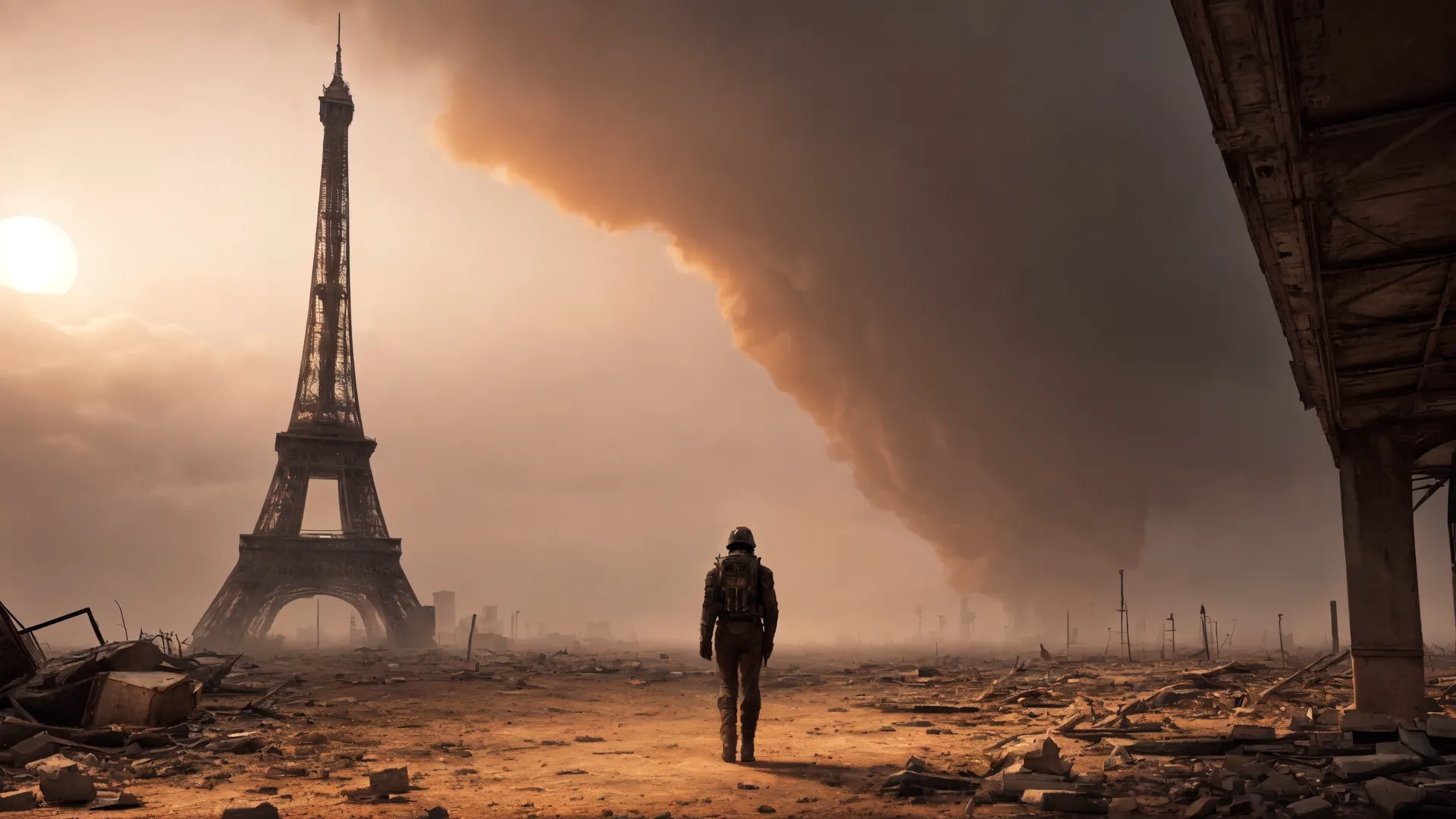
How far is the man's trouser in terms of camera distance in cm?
1117

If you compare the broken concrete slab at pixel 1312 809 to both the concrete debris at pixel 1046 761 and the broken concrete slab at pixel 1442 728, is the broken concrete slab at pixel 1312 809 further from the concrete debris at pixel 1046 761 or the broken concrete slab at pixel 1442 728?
the broken concrete slab at pixel 1442 728

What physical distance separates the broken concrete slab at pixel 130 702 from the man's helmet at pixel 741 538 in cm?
772

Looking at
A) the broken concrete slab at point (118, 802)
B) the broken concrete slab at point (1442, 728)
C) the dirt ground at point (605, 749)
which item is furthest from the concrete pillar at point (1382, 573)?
the broken concrete slab at point (118, 802)

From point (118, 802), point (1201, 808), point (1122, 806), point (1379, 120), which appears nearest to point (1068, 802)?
point (1122, 806)

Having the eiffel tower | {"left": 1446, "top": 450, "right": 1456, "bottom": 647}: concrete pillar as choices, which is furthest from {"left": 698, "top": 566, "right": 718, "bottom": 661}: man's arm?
the eiffel tower

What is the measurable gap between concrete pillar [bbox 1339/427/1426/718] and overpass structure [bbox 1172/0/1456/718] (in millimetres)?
22

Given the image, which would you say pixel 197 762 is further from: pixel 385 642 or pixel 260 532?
pixel 385 642

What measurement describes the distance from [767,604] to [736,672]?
881 mm

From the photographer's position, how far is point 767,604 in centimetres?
1148

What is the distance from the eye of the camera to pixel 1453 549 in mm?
17469

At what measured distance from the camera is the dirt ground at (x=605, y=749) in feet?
27.3

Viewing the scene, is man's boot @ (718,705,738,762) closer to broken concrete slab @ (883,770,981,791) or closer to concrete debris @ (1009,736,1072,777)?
broken concrete slab @ (883,770,981,791)

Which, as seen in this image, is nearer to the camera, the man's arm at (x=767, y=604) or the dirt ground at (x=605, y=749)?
the dirt ground at (x=605, y=749)

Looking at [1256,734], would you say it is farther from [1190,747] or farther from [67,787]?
[67,787]
